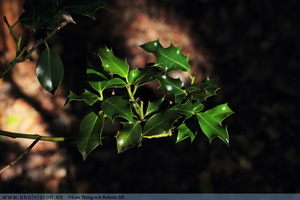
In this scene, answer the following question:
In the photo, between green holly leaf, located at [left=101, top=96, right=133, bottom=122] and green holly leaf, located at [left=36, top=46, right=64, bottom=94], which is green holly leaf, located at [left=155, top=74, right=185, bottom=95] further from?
green holly leaf, located at [left=36, top=46, right=64, bottom=94]

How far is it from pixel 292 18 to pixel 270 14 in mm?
133

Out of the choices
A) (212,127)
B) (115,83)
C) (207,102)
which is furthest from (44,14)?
(207,102)

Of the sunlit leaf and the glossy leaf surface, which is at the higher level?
the sunlit leaf

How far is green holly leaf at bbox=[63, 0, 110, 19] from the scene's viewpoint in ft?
2.24

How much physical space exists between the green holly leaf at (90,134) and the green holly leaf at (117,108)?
4 centimetres

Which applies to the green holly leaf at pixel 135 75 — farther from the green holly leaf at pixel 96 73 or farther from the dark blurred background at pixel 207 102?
the dark blurred background at pixel 207 102

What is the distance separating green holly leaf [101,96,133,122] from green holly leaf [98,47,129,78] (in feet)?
0.23

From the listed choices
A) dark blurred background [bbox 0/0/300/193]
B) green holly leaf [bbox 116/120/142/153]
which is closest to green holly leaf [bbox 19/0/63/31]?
green holly leaf [bbox 116/120/142/153]

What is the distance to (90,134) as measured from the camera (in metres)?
0.67

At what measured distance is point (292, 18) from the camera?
198 centimetres

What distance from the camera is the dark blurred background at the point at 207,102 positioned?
5.36 feet

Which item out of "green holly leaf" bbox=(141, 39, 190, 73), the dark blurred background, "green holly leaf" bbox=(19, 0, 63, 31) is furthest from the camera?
the dark blurred background

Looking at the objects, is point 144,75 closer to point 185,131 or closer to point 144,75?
point 144,75

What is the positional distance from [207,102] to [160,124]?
1.14 m
